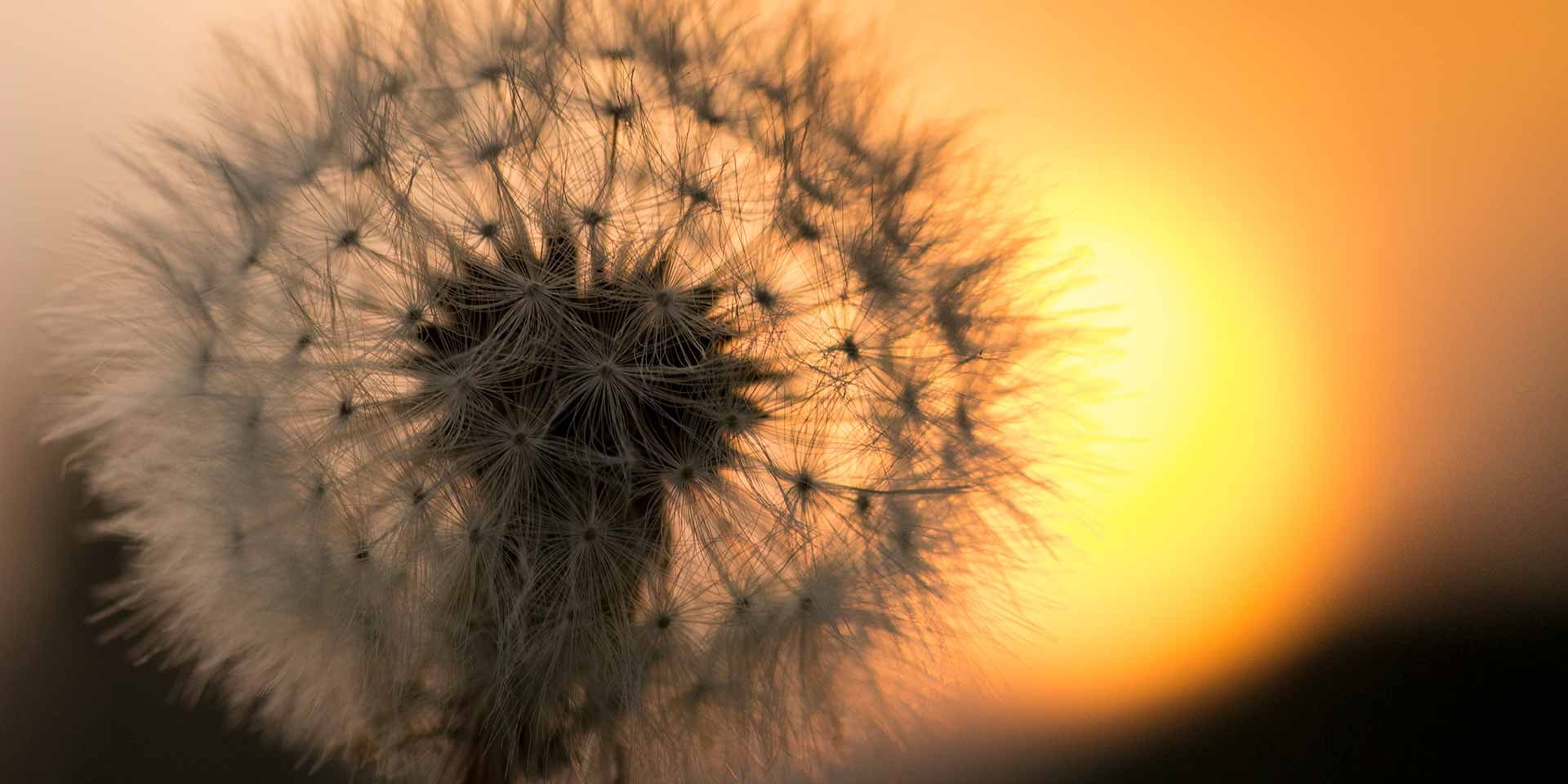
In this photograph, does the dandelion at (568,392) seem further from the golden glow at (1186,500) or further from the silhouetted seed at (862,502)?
the golden glow at (1186,500)

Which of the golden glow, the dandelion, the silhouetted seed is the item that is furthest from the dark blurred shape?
the silhouetted seed

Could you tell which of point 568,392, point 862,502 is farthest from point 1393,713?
point 568,392

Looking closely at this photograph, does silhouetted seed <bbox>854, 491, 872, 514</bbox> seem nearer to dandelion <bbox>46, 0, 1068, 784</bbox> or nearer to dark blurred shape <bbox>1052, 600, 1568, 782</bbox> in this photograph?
dandelion <bbox>46, 0, 1068, 784</bbox>

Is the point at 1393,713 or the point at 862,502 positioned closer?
the point at 862,502

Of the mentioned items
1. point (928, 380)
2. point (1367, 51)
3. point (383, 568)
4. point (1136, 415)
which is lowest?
point (383, 568)

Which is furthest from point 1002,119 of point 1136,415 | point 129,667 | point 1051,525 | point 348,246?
point 129,667

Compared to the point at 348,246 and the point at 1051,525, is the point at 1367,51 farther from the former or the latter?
the point at 348,246

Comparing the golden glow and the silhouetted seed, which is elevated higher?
the golden glow

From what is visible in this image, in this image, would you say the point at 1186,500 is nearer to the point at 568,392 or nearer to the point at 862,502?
the point at 862,502

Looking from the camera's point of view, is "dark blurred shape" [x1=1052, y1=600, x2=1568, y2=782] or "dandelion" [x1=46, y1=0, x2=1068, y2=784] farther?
"dark blurred shape" [x1=1052, y1=600, x2=1568, y2=782]
